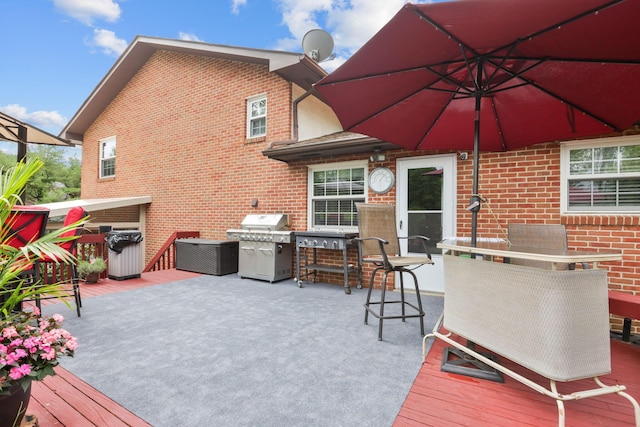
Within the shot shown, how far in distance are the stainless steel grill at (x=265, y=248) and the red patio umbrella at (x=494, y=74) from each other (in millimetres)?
2864

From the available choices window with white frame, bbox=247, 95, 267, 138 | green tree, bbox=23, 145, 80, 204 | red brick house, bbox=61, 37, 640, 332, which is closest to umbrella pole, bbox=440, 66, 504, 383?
red brick house, bbox=61, 37, 640, 332

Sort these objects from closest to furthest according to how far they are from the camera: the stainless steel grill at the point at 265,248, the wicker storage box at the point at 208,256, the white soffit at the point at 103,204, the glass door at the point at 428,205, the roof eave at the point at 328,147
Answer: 1. the glass door at the point at 428,205
2. the roof eave at the point at 328,147
3. the stainless steel grill at the point at 265,248
4. the wicker storage box at the point at 208,256
5. the white soffit at the point at 103,204

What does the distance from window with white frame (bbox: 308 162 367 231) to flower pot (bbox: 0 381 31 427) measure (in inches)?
176

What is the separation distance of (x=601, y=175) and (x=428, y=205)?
2.04 meters

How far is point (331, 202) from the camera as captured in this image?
560 centimetres

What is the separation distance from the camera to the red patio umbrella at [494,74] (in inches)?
63.2

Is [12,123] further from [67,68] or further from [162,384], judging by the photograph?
[67,68]

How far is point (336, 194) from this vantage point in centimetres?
551

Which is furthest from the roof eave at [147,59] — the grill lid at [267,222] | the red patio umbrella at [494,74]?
the red patio umbrella at [494,74]

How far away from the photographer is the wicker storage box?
598 centimetres

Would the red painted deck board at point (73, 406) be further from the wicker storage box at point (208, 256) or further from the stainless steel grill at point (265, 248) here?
the wicker storage box at point (208, 256)

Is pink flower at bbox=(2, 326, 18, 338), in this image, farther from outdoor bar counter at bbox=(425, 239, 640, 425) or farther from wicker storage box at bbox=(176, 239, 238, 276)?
wicker storage box at bbox=(176, 239, 238, 276)

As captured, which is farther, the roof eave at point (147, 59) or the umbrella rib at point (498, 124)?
the roof eave at point (147, 59)

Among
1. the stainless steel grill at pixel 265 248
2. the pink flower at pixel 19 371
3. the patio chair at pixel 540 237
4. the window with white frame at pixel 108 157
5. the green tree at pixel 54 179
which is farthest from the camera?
the green tree at pixel 54 179
